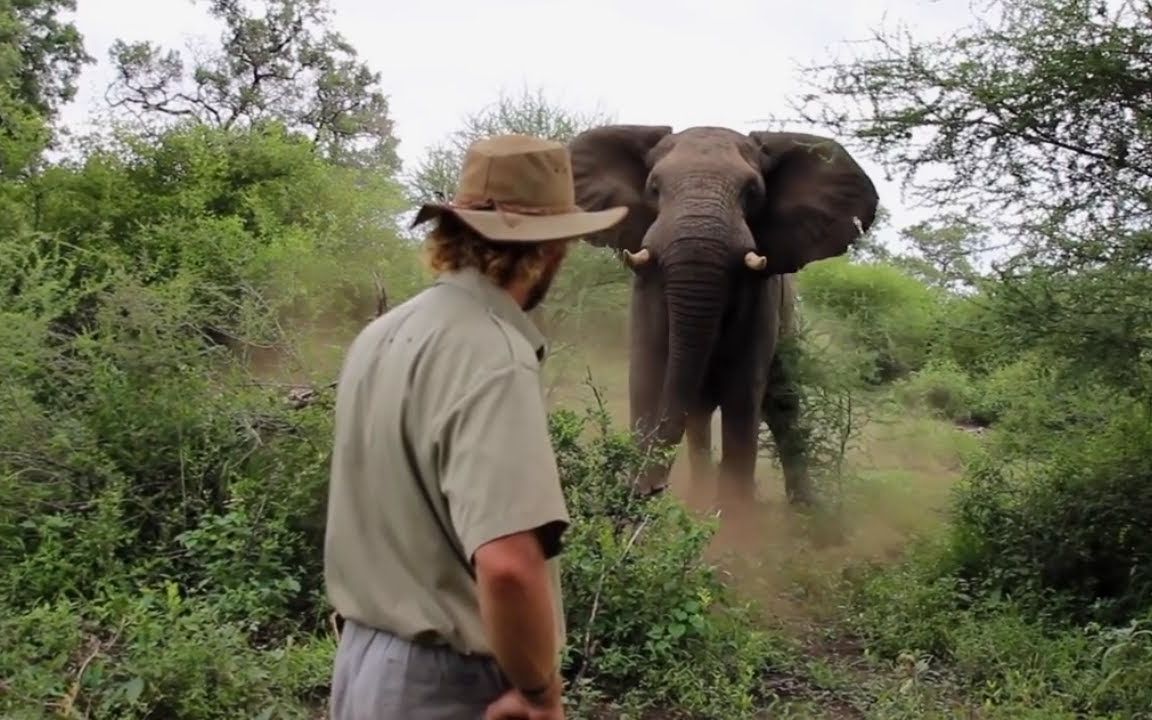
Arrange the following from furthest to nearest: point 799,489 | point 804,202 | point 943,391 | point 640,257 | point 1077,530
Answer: point 943,391, point 799,489, point 804,202, point 640,257, point 1077,530

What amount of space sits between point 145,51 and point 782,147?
22206 millimetres

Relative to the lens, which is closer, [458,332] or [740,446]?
[458,332]

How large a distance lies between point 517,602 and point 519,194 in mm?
815

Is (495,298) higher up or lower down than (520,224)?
lower down

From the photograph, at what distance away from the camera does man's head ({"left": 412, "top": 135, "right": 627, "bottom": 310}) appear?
8.75 feet

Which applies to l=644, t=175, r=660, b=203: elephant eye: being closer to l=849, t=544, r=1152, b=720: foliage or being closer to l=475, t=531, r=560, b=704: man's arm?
l=849, t=544, r=1152, b=720: foliage

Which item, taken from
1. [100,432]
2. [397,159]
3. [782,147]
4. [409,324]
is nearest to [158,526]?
[100,432]

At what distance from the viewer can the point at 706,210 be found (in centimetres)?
942

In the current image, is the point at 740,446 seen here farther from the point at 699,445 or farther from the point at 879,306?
the point at 879,306

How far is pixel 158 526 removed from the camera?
6992 mm

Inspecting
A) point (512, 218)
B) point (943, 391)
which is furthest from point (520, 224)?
point (943, 391)

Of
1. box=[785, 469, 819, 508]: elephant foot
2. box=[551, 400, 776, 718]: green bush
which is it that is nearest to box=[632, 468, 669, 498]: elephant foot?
box=[551, 400, 776, 718]: green bush

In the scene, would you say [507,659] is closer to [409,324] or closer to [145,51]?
[409,324]

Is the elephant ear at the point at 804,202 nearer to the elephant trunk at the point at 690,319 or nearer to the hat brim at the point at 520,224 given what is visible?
the elephant trunk at the point at 690,319
